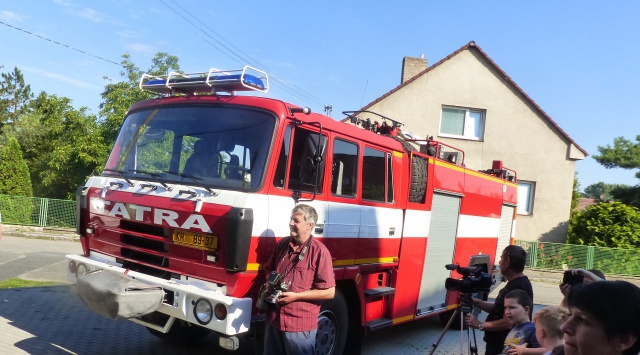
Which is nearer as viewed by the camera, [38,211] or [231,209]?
[231,209]

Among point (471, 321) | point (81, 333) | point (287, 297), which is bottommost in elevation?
point (81, 333)

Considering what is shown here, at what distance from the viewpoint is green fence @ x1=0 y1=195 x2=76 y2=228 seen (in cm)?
1853

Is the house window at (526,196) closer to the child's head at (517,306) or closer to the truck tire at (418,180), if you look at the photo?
the truck tire at (418,180)

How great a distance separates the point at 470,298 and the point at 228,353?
295cm

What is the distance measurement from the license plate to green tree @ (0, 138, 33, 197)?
1898cm

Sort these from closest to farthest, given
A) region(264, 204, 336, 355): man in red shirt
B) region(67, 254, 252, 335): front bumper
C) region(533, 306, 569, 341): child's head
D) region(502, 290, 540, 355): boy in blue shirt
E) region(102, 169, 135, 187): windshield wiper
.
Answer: region(533, 306, 569, 341): child's head
region(502, 290, 540, 355): boy in blue shirt
region(264, 204, 336, 355): man in red shirt
region(67, 254, 252, 335): front bumper
region(102, 169, 135, 187): windshield wiper

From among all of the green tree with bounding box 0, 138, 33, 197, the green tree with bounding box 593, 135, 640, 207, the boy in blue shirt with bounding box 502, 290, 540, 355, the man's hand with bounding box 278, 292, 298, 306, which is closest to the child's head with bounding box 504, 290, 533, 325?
the boy in blue shirt with bounding box 502, 290, 540, 355

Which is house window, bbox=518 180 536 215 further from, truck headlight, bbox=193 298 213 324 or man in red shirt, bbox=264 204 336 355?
truck headlight, bbox=193 298 213 324

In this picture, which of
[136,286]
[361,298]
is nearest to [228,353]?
[361,298]

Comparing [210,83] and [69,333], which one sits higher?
[210,83]

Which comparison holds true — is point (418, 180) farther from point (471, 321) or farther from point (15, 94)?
point (15, 94)

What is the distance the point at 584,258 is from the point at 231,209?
16.7 meters

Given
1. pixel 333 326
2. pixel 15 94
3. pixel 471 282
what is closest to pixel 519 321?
pixel 471 282

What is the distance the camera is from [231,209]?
4.24 m
